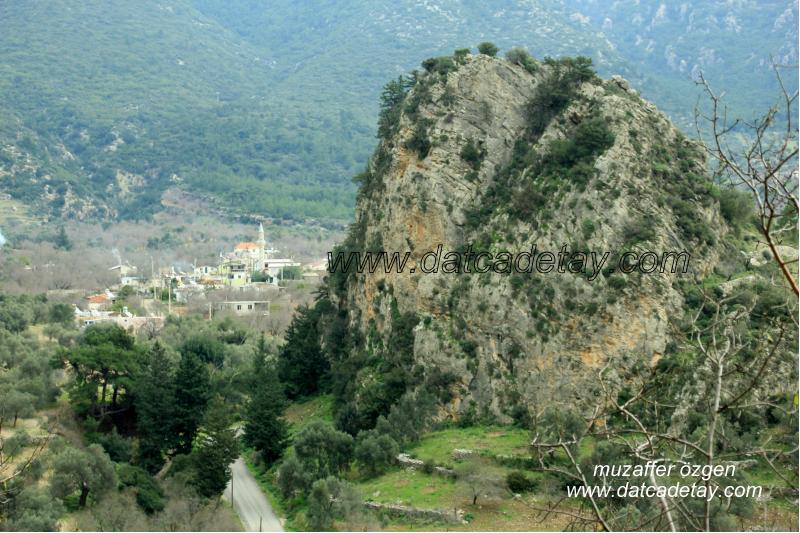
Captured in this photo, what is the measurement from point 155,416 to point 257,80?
147339 mm

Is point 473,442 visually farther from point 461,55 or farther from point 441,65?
point 461,55

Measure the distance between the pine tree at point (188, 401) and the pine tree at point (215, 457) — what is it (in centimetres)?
313

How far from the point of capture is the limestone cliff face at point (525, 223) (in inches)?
1330

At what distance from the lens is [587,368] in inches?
1315

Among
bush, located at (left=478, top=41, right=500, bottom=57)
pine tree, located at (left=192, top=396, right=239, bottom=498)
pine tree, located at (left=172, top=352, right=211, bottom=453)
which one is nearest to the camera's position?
pine tree, located at (left=192, top=396, right=239, bottom=498)

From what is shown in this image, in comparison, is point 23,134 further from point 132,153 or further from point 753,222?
point 753,222

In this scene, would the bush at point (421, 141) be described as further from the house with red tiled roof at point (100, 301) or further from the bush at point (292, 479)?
the house with red tiled roof at point (100, 301)

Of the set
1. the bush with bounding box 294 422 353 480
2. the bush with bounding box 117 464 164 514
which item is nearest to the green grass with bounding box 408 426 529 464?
the bush with bounding box 294 422 353 480

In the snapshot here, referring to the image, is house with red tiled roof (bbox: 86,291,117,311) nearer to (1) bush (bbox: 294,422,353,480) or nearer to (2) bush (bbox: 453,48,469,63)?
(2) bush (bbox: 453,48,469,63)

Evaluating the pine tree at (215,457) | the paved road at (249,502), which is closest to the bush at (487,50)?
the pine tree at (215,457)

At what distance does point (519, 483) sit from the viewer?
2883 centimetres

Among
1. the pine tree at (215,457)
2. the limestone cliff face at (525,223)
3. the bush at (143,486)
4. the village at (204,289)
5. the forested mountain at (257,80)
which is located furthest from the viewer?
the forested mountain at (257,80)

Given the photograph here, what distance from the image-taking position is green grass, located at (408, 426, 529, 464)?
31.4 meters

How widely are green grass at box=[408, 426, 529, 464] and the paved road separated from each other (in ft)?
15.7
